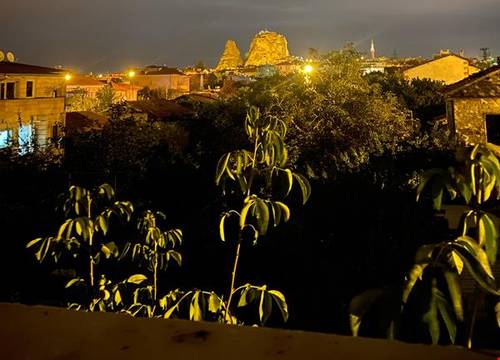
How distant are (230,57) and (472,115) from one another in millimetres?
144280

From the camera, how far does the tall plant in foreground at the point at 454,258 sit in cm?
150

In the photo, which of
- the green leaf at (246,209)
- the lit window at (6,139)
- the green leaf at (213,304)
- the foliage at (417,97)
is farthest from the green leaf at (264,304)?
the foliage at (417,97)

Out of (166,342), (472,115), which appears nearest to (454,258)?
(166,342)

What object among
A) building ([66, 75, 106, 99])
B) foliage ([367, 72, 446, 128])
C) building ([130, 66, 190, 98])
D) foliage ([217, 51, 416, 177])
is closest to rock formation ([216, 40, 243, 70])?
building ([130, 66, 190, 98])

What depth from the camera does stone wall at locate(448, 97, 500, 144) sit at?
53.4 ft

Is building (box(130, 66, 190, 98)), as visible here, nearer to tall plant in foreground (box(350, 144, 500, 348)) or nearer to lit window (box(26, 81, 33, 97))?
lit window (box(26, 81, 33, 97))

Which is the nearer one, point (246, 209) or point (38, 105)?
point (246, 209)

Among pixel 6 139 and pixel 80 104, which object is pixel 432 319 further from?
pixel 80 104

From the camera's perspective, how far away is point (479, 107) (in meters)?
16.4

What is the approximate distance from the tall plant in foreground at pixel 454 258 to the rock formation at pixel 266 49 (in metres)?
159

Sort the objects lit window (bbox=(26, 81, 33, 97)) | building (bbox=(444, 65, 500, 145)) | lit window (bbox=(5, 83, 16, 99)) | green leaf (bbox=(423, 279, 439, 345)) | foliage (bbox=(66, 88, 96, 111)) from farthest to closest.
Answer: foliage (bbox=(66, 88, 96, 111)) → lit window (bbox=(26, 81, 33, 97)) → lit window (bbox=(5, 83, 16, 99)) → building (bbox=(444, 65, 500, 145)) → green leaf (bbox=(423, 279, 439, 345))

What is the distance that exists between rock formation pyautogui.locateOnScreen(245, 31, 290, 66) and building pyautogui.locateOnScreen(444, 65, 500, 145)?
144 metres

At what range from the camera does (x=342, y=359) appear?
106 cm

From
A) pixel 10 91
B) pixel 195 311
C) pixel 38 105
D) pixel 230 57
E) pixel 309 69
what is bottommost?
pixel 195 311
